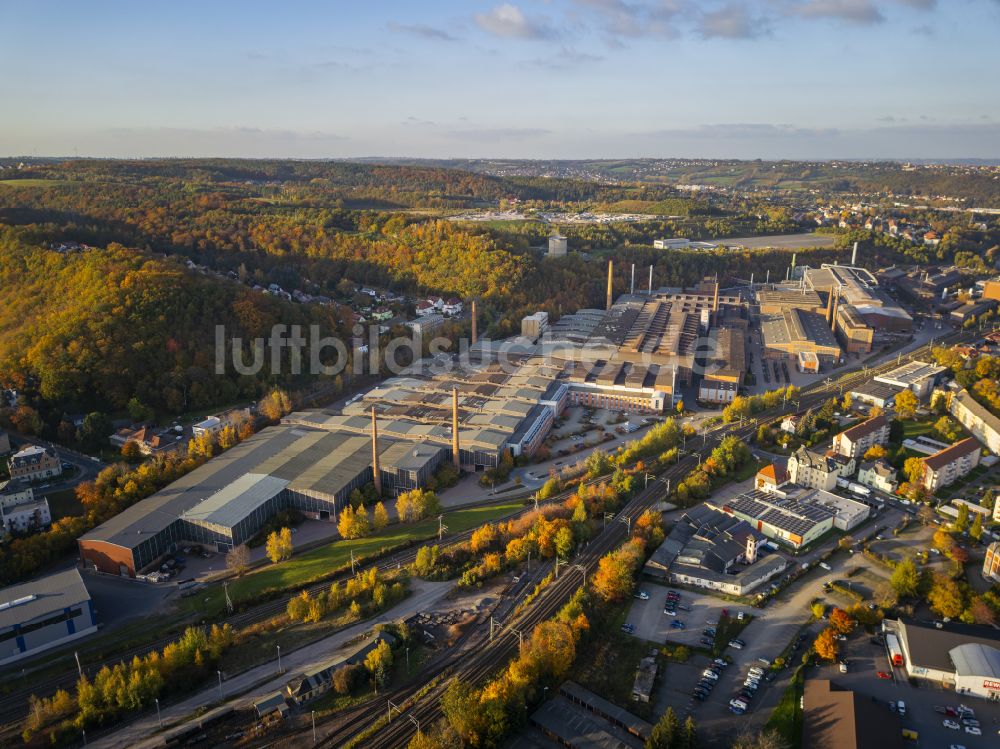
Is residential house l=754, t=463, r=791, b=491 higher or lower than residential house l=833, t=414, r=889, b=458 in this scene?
lower

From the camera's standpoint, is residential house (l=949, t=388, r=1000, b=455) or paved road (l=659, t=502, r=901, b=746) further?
residential house (l=949, t=388, r=1000, b=455)

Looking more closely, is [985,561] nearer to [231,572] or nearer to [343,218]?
[231,572]

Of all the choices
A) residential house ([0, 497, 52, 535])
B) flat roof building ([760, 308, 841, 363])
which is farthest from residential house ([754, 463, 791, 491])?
residential house ([0, 497, 52, 535])

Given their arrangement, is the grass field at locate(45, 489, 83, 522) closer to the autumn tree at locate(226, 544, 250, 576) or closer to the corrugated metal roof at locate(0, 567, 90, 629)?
the corrugated metal roof at locate(0, 567, 90, 629)

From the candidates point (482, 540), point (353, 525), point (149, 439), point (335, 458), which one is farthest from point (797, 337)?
point (149, 439)

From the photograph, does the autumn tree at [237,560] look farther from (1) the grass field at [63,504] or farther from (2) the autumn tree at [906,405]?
(2) the autumn tree at [906,405]

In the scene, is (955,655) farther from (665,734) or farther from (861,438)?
(861,438)
